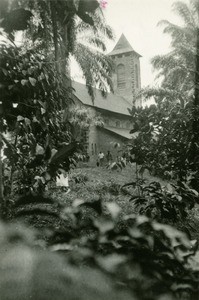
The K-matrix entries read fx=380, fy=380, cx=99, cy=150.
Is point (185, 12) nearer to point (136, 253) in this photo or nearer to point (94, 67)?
point (94, 67)

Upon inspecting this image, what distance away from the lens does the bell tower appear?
47.1 m

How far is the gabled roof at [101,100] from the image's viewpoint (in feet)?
109

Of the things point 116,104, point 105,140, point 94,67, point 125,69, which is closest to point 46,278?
point 94,67

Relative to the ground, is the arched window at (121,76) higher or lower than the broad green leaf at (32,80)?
higher

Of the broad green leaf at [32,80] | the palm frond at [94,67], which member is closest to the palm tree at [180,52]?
the palm frond at [94,67]

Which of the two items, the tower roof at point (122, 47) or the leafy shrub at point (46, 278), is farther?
the tower roof at point (122, 47)

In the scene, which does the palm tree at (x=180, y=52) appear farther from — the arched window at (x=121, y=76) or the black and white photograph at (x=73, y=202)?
the arched window at (x=121, y=76)

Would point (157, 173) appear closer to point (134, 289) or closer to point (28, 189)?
point (28, 189)

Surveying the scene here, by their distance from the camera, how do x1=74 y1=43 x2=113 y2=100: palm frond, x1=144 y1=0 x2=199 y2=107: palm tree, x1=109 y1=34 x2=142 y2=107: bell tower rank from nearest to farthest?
x1=74 y1=43 x2=113 y2=100: palm frond → x1=144 y1=0 x2=199 y2=107: palm tree → x1=109 y1=34 x2=142 y2=107: bell tower

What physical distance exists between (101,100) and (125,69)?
422 inches

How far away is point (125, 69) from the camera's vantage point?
47688mm

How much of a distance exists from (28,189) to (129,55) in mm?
46403

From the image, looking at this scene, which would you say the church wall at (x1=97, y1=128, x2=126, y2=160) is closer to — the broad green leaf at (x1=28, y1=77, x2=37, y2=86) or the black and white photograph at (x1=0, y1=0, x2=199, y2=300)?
the black and white photograph at (x1=0, y1=0, x2=199, y2=300)

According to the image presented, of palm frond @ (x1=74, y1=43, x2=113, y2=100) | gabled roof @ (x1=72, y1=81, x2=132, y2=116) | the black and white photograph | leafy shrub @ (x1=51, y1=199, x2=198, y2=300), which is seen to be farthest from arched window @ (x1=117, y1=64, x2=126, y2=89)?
leafy shrub @ (x1=51, y1=199, x2=198, y2=300)
